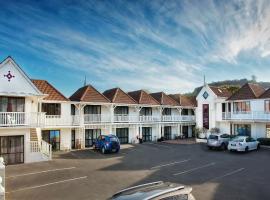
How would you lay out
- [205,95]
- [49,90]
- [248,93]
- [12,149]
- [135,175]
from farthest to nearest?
[205,95], [248,93], [49,90], [12,149], [135,175]

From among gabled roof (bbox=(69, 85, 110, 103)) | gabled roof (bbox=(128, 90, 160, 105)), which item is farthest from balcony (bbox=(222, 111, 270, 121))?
gabled roof (bbox=(69, 85, 110, 103))

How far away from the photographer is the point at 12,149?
20391 mm

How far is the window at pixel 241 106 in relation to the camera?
3234 cm

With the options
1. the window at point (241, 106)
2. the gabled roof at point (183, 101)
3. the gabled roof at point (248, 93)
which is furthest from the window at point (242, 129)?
the gabled roof at point (183, 101)

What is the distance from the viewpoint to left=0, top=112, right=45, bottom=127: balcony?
1980cm

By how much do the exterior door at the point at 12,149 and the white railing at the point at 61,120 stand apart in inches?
200

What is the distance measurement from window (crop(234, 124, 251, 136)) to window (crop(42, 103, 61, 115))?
22830mm

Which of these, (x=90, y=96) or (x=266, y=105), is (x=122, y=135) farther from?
(x=266, y=105)

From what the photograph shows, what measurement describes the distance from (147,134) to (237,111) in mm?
12479

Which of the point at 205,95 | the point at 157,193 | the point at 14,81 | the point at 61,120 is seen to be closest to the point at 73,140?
the point at 61,120

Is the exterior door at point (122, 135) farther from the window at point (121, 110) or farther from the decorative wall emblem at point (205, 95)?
the decorative wall emblem at point (205, 95)

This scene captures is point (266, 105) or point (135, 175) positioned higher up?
point (266, 105)

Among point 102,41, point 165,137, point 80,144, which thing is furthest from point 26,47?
point 165,137

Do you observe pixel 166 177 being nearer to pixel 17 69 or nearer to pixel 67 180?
pixel 67 180
